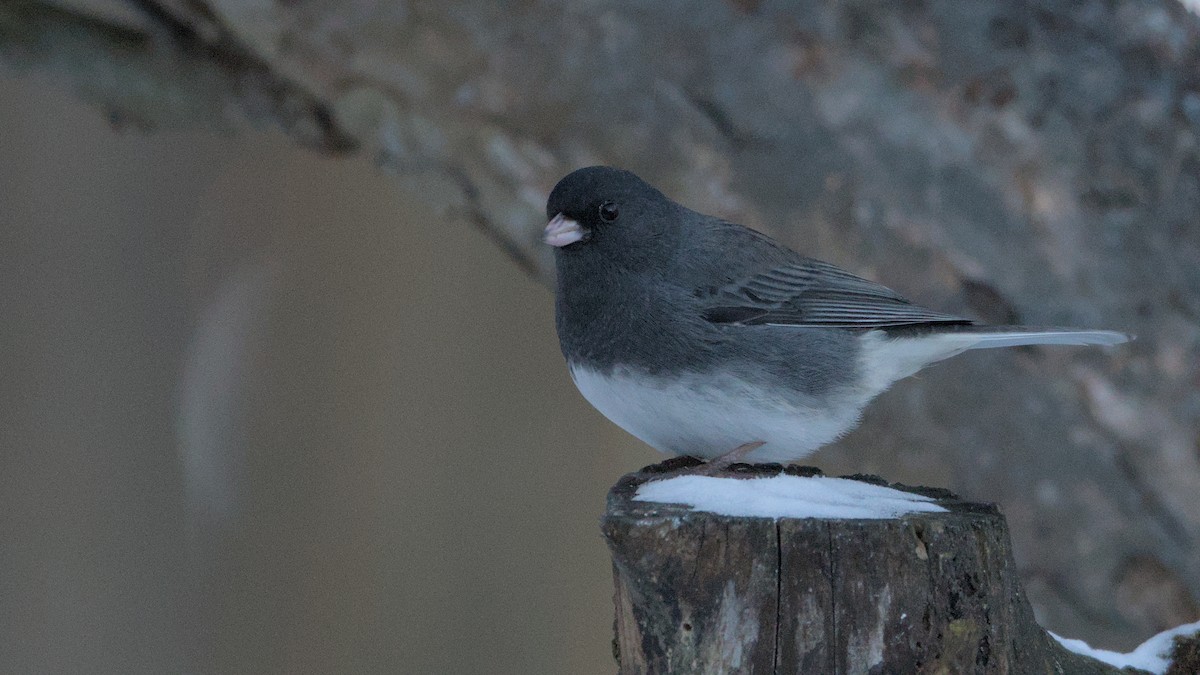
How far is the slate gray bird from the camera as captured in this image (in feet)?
6.56

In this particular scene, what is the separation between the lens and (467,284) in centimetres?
410

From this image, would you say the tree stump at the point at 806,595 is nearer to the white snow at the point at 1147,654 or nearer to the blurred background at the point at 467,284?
the white snow at the point at 1147,654

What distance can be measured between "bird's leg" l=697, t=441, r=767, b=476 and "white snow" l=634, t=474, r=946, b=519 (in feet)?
0.66

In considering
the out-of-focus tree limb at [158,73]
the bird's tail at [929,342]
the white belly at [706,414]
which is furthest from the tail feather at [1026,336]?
the out-of-focus tree limb at [158,73]

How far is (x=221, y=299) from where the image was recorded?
3.80 metres

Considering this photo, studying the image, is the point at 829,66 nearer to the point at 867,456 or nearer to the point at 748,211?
the point at 748,211

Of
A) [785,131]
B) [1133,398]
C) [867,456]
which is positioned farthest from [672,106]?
[1133,398]

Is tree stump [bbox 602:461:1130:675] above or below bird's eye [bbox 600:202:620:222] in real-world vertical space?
below

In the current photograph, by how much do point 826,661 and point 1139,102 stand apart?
2316 millimetres

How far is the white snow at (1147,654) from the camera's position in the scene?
180cm

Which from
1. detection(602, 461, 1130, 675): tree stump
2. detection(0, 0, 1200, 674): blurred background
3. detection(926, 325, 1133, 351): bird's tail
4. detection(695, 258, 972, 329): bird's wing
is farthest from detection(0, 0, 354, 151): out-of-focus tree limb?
detection(602, 461, 1130, 675): tree stump

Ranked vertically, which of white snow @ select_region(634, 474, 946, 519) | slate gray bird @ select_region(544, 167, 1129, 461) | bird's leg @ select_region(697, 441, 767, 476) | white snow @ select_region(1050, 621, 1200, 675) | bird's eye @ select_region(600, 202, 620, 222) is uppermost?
bird's eye @ select_region(600, 202, 620, 222)

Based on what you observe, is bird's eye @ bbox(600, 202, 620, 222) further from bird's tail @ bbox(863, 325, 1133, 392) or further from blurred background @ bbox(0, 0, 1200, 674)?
blurred background @ bbox(0, 0, 1200, 674)

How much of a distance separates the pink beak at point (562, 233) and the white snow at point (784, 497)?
555 mm
